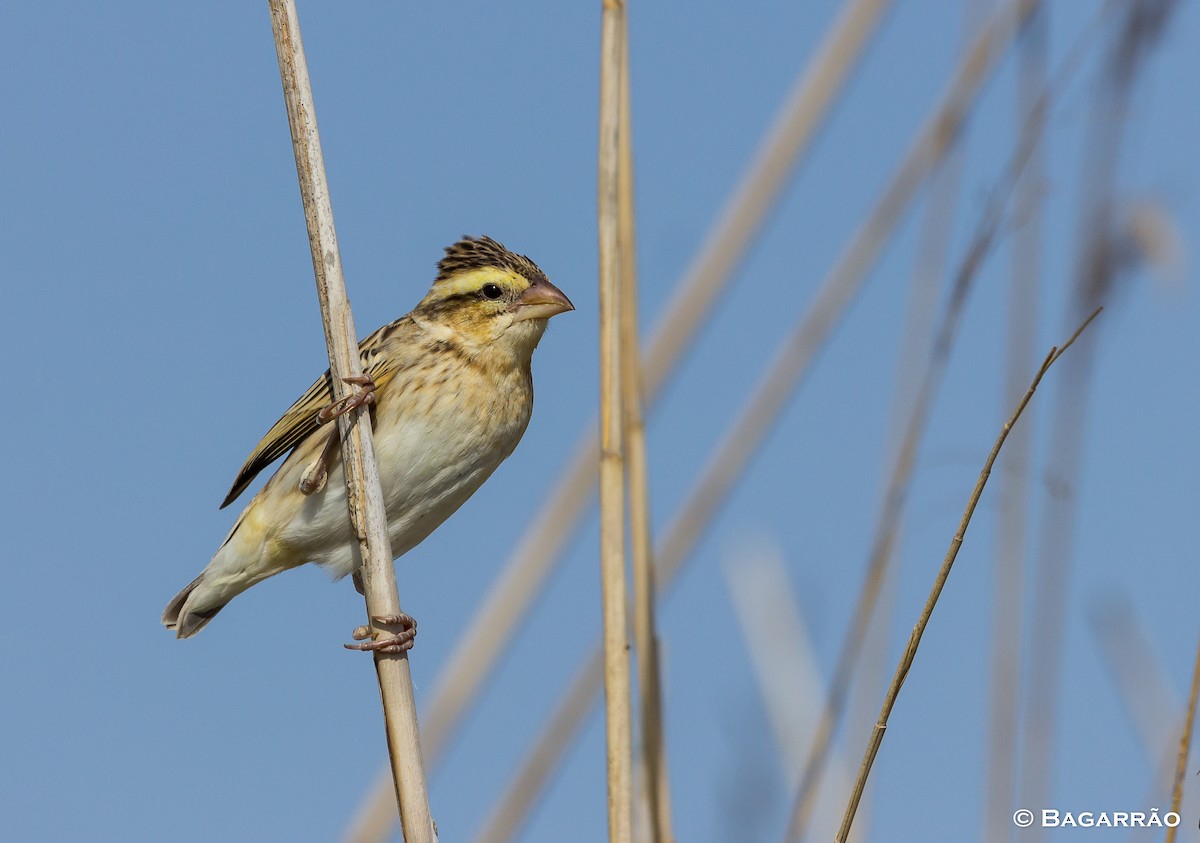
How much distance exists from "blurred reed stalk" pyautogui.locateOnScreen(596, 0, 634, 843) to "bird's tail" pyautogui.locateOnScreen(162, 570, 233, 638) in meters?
2.62

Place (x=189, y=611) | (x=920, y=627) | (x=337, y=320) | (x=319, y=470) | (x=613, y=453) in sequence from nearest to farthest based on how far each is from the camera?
(x=920, y=627) → (x=613, y=453) → (x=337, y=320) → (x=319, y=470) → (x=189, y=611)

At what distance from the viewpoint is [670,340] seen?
10.0ft

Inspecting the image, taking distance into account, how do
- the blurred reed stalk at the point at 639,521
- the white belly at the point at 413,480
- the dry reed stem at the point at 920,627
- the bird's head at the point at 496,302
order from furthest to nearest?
the bird's head at the point at 496,302
the white belly at the point at 413,480
the blurred reed stalk at the point at 639,521
the dry reed stem at the point at 920,627

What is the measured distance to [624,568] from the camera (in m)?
2.52

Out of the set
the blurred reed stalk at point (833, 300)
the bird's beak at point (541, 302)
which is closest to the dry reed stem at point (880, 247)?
the blurred reed stalk at point (833, 300)

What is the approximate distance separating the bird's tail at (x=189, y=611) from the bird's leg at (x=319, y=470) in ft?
2.31

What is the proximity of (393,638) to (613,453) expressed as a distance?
698mm

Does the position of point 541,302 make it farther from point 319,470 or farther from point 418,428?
point 319,470

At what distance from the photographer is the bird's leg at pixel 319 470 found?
409cm

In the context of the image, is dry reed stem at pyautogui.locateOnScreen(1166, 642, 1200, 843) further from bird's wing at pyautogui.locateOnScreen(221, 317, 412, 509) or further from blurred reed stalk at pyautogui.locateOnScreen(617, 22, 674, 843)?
bird's wing at pyautogui.locateOnScreen(221, 317, 412, 509)

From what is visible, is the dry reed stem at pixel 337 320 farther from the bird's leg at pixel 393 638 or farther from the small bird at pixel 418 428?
the small bird at pixel 418 428

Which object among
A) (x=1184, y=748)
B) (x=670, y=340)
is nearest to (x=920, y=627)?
(x=1184, y=748)

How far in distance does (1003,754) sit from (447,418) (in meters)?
2.03

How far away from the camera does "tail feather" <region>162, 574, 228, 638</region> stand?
4746 mm
